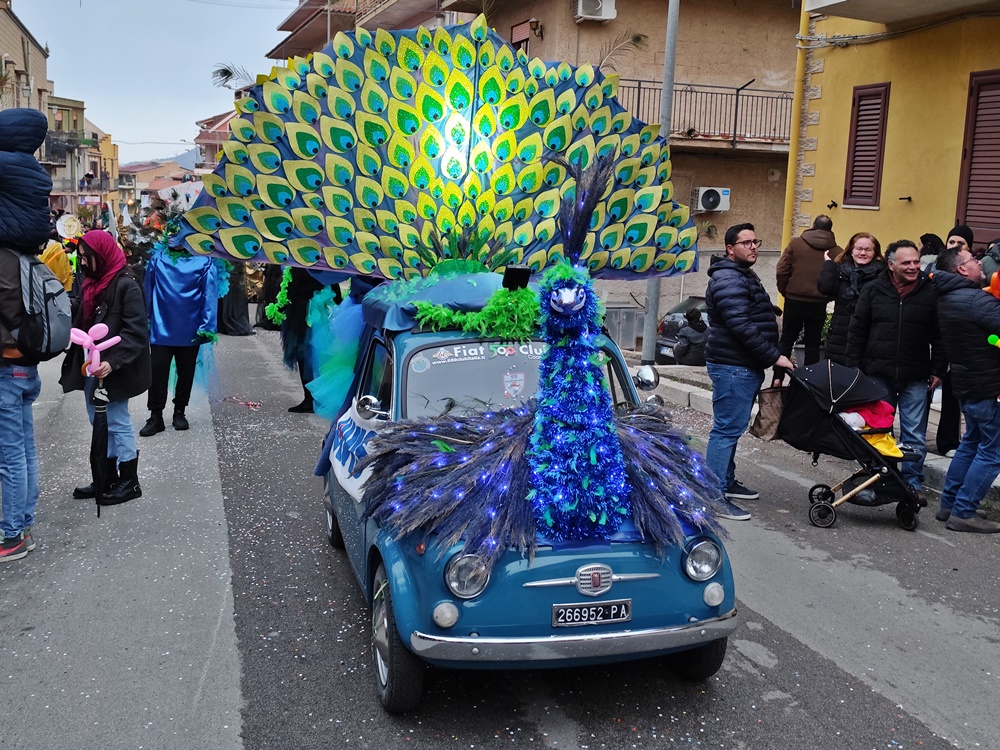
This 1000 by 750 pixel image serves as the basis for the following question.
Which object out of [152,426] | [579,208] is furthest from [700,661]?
[152,426]

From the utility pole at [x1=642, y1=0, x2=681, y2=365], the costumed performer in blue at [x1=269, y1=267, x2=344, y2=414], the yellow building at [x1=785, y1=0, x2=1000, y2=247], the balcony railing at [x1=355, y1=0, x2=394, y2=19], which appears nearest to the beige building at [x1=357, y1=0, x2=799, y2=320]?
the balcony railing at [x1=355, y1=0, x2=394, y2=19]

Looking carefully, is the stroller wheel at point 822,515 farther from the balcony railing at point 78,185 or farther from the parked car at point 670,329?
the balcony railing at point 78,185

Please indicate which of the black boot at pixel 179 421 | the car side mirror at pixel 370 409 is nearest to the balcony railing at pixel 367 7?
the black boot at pixel 179 421

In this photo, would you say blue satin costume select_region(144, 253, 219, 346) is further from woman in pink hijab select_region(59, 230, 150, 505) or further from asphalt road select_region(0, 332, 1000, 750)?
asphalt road select_region(0, 332, 1000, 750)

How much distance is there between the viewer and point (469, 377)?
5.06 m

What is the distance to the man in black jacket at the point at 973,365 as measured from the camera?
22.3ft

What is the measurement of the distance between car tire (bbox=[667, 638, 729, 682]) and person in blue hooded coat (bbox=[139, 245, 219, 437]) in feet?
22.1

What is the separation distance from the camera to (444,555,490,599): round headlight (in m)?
3.84

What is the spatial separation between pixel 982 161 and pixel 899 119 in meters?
1.55

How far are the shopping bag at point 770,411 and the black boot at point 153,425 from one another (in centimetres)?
598

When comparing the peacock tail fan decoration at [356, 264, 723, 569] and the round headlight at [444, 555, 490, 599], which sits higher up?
the peacock tail fan decoration at [356, 264, 723, 569]

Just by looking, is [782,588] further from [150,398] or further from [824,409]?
[150,398]

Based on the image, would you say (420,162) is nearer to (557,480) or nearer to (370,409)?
(370,409)

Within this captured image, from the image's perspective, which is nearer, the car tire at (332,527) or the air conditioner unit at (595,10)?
the car tire at (332,527)
